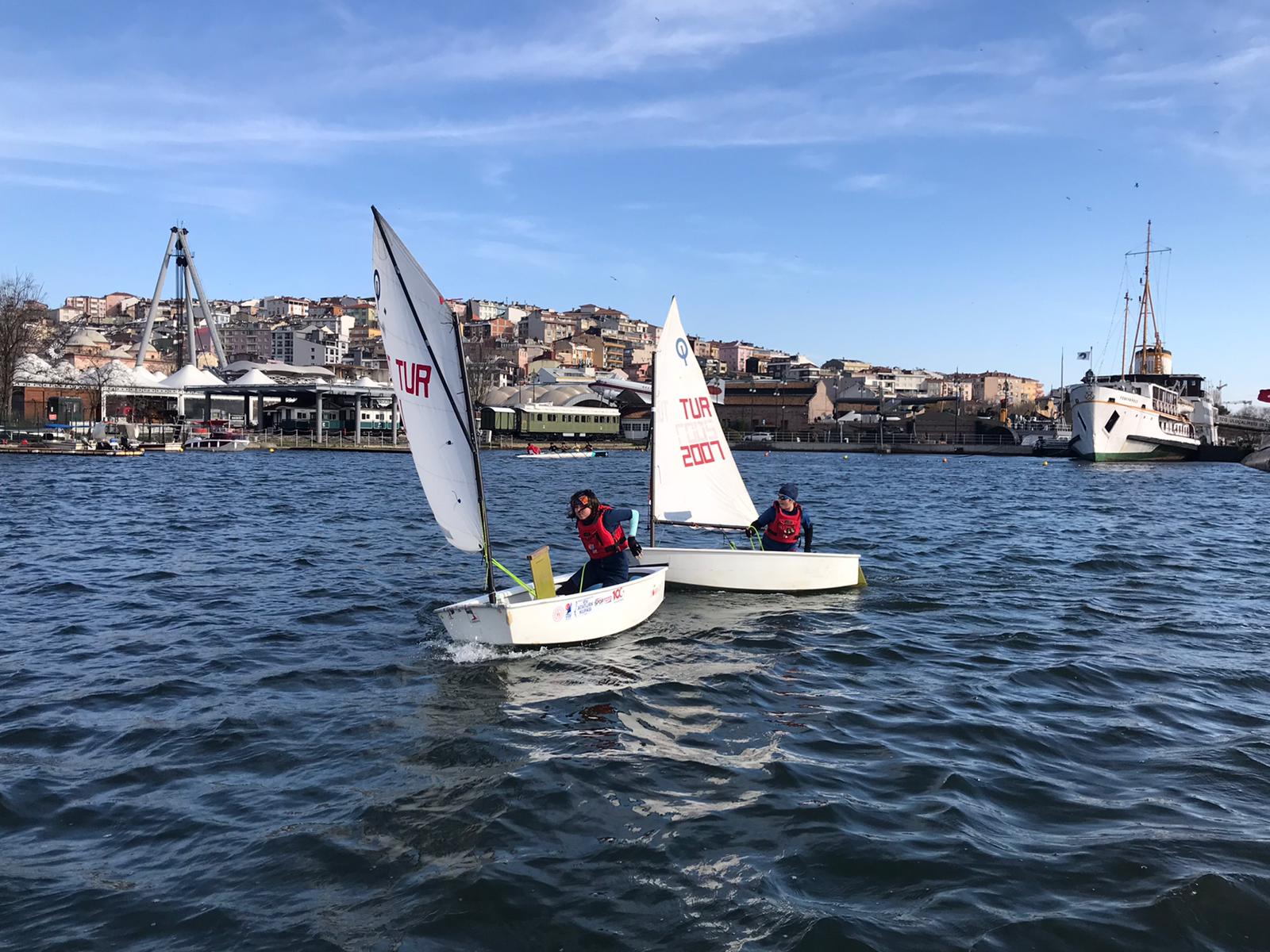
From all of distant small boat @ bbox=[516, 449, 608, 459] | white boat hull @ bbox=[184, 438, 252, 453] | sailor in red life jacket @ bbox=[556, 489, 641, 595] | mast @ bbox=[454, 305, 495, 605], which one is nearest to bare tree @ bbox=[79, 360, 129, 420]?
white boat hull @ bbox=[184, 438, 252, 453]

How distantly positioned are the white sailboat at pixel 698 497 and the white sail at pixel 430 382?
5.20m

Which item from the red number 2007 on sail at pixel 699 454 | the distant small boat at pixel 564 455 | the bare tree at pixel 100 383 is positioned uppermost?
the bare tree at pixel 100 383

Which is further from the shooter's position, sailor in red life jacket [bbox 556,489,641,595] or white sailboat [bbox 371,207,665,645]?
sailor in red life jacket [bbox 556,489,641,595]

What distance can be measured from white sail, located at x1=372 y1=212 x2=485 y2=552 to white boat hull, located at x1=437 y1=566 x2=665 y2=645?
1038 millimetres

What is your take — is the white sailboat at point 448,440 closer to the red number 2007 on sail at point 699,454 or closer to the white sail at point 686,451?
the white sail at point 686,451

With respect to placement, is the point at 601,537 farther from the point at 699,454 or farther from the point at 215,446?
the point at 215,446

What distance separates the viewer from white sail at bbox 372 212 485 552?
11484 millimetres

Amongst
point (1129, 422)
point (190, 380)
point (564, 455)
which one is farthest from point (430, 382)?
point (190, 380)

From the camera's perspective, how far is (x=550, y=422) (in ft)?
387

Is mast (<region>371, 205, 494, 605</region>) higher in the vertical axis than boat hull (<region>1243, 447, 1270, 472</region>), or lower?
higher

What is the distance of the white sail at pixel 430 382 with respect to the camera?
11484mm

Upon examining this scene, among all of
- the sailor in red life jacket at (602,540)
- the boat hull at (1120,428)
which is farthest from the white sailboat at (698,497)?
the boat hull at (1120,428)

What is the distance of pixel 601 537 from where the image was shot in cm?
1407

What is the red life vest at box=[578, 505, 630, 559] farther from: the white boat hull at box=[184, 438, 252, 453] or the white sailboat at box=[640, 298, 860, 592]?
the white boat hull at box=[184, 438, 252, 453]
